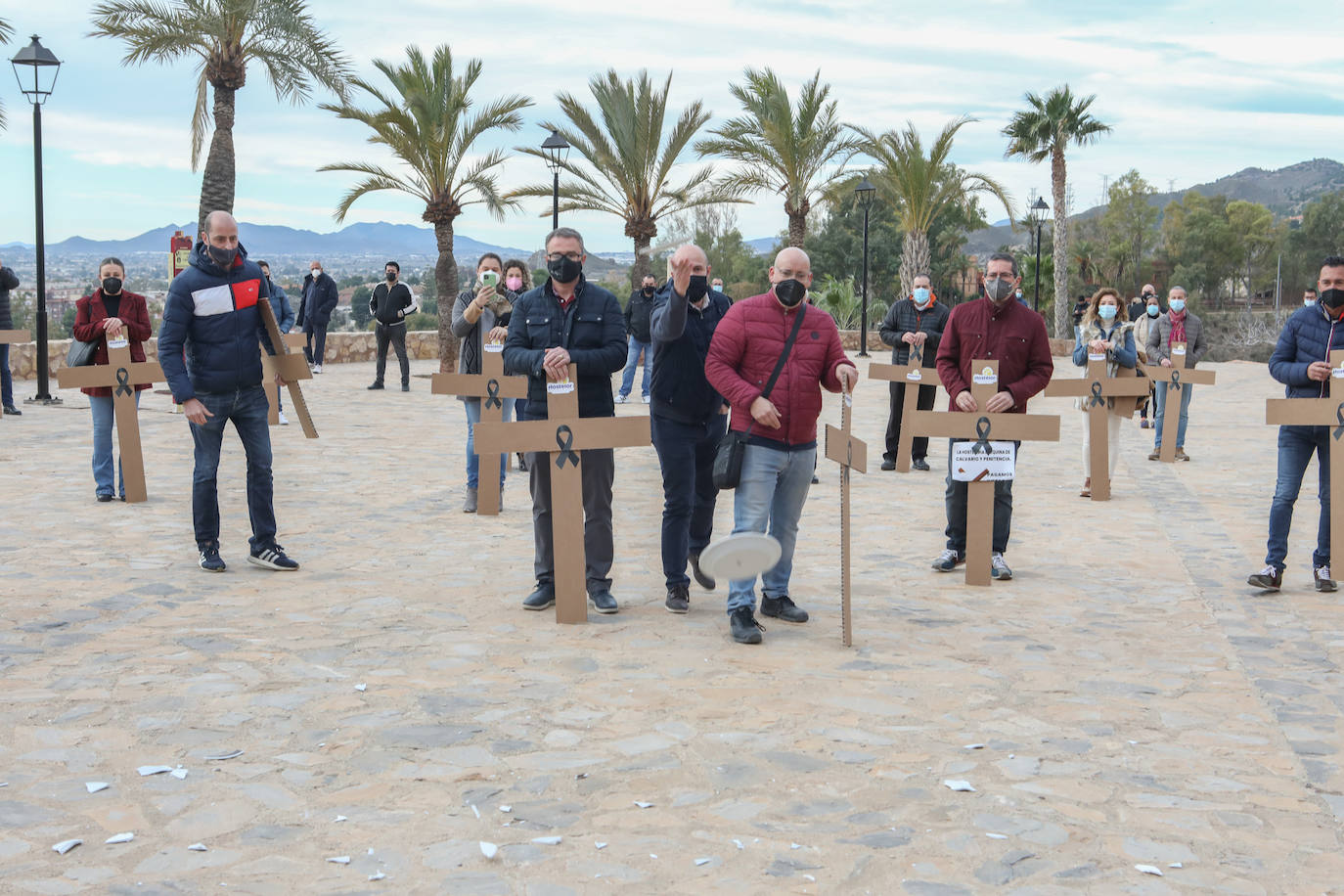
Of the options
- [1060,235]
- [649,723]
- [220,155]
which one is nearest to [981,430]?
[649,723]

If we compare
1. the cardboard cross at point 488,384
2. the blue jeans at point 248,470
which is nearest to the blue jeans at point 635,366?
the cardboard cross at point 488,384

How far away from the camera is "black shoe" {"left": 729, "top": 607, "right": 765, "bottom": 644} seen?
20.1 ft

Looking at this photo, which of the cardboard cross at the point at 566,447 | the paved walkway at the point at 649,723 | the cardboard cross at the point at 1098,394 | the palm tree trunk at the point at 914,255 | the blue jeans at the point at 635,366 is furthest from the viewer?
the palm tree trunk at the point at 914,255

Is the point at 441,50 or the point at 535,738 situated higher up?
the point at 441,50

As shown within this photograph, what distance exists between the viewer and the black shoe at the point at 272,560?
7574mm

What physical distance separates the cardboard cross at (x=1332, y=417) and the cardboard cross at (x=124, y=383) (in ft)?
24.6

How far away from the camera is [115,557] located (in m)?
7.85

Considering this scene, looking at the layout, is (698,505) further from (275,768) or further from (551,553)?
(275,768)

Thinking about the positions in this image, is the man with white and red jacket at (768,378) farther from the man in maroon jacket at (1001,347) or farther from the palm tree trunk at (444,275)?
the palm tree trunk at (444,275)

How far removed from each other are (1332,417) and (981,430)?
196 cm

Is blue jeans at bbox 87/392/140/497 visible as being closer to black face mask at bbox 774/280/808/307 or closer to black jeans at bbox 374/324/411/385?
black face mask at bbox 774/280/808/307

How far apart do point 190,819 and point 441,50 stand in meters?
22.6

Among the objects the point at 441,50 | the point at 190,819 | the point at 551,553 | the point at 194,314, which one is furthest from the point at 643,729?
the point at 441,50

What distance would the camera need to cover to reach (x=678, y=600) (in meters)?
6.75
